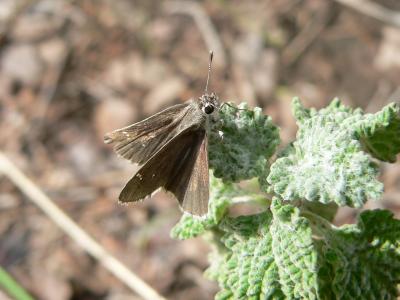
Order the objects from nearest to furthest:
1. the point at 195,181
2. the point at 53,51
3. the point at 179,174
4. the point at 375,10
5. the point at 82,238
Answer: the point at 195,181 → the point at 179,174 → the point at 82,238 → the point at 375,10 → the point at 53,51

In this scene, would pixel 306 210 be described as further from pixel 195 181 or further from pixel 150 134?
pixel 150 134

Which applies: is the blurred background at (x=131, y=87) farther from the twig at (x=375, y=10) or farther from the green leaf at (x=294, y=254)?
the green leaf at (x=294, y=254)

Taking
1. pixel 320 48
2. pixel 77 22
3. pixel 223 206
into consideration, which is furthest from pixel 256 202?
pixel 77 22

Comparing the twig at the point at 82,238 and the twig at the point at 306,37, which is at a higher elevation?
the twig at the point at 306,37

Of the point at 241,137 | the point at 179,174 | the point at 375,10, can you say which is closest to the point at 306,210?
the point at 241,137

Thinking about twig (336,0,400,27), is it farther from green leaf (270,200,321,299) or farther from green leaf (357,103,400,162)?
green leaf (270,200,321,299)

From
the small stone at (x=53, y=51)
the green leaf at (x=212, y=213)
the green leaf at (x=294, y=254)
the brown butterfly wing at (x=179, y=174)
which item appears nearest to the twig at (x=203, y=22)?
the small stone at (x=53, y=51)
